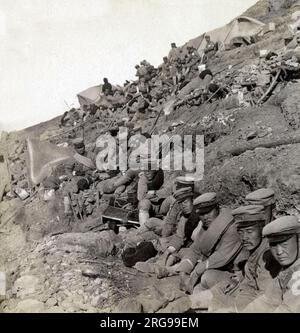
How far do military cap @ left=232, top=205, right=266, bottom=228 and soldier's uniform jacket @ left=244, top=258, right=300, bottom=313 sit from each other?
59cm

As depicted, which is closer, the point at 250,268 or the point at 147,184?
the point at 250,268

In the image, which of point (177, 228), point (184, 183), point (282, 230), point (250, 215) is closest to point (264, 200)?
point (250, 215)

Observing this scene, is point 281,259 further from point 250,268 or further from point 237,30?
point 237,30

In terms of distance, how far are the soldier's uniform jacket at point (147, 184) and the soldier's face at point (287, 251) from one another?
372 cm

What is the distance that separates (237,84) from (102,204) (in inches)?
171

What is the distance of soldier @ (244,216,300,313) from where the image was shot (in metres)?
3.53

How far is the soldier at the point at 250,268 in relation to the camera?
389 centimetres

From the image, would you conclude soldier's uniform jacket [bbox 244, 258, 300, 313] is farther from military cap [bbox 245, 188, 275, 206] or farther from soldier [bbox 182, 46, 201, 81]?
soldier [bbox 182, 46, 201, 81]

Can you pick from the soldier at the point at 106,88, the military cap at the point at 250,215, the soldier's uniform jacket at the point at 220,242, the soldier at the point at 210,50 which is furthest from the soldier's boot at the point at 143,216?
the soldier at the point at 106,88

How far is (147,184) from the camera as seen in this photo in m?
7.31

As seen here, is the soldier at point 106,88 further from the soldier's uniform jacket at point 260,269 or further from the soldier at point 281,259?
the soldier at point 281,259

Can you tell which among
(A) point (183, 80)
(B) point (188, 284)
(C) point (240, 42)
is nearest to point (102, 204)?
(B) point (188, 284)

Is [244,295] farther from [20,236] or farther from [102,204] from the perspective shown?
[20,236]

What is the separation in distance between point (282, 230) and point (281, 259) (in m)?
0.26
